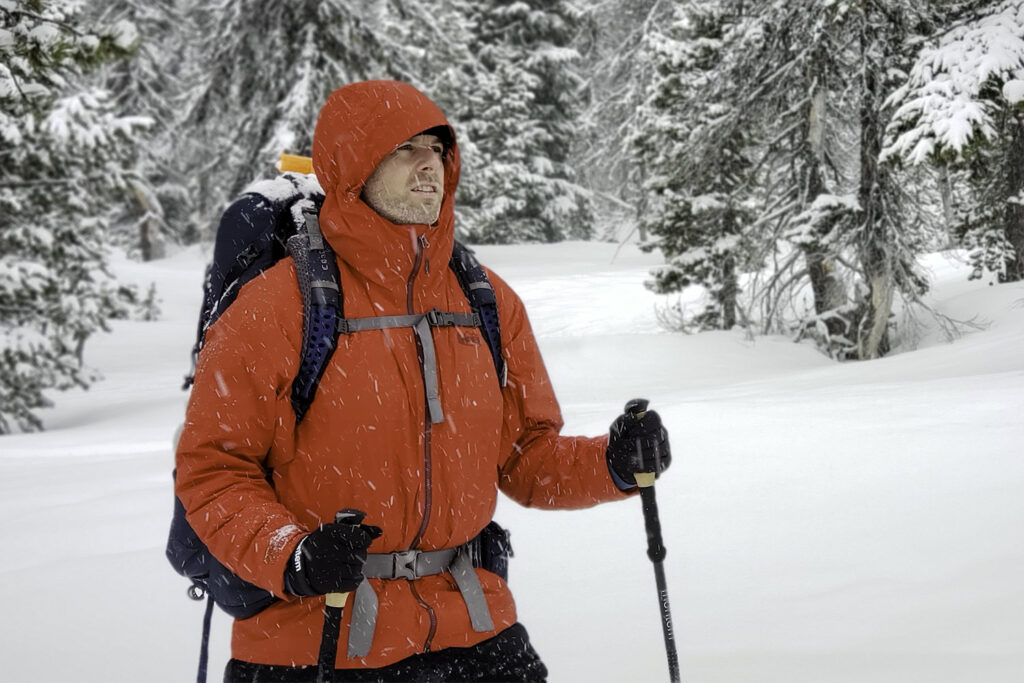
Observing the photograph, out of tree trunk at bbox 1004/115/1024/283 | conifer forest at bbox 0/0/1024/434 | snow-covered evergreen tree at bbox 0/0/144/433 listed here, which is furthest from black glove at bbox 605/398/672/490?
snow-covered evergreen tree at bbox 0/0/144/433

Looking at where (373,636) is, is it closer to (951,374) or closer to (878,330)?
(951,374)

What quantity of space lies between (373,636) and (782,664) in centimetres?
216

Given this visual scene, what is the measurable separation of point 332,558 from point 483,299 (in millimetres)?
877

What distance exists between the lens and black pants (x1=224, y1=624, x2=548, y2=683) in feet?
6.90

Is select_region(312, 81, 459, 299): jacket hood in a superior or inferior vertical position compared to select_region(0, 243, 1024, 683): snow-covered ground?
superior

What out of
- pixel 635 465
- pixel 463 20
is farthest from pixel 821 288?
pixel 463 20

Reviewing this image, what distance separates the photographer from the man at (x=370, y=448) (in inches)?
79.6

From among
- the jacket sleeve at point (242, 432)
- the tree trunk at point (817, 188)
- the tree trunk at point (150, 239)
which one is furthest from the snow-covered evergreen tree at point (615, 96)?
the tree trunk at point (150, 239)

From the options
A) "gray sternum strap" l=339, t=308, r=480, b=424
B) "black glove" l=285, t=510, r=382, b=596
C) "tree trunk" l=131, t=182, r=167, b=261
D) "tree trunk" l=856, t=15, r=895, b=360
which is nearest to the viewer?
"black glove" l=285, t=510, r=382, b=596

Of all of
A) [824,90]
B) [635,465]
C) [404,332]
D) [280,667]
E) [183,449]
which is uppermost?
[824,90]

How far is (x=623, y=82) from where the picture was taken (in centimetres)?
2708

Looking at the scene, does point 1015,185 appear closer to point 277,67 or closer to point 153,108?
point 277,67

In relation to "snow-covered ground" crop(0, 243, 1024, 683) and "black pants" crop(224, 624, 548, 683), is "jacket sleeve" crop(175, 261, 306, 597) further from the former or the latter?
"snow-covered ground" crop(0, 243, 1024, 683)

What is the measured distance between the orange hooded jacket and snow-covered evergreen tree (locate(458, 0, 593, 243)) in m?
26.4
